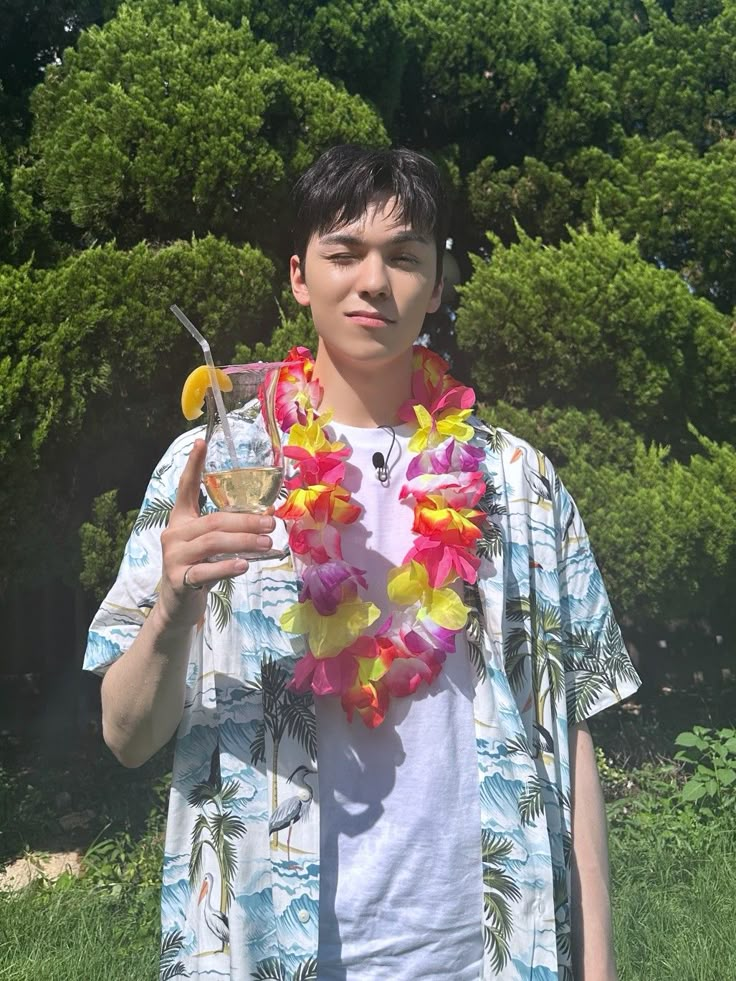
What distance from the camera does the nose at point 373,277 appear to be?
5.40 feet

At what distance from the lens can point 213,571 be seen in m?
1.27

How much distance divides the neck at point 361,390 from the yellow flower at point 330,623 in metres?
0.34

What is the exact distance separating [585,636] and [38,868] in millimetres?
2877

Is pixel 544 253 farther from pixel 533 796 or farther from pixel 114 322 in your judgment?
pixel 533 796

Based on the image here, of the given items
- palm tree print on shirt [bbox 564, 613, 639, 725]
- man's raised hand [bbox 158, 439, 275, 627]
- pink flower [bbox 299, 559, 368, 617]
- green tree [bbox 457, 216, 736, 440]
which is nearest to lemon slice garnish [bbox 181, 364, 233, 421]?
man's raised hand [bbox 158, 439, 275, 627]

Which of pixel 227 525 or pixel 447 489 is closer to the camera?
pixel 227 525

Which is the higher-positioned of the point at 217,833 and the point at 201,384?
the point at 201,384

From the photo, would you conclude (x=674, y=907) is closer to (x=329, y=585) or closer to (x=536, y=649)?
(x=536, y=649)

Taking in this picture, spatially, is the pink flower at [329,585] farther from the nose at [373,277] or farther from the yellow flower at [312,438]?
the nose at [373,277]

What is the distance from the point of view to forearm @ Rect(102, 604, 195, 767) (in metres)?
1.39

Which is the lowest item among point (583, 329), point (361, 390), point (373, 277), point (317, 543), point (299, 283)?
point (317, 543)

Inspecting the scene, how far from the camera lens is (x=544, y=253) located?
434 cm

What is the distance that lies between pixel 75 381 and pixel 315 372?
215 centimetres

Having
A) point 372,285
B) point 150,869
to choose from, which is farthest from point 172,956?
point 150,869
